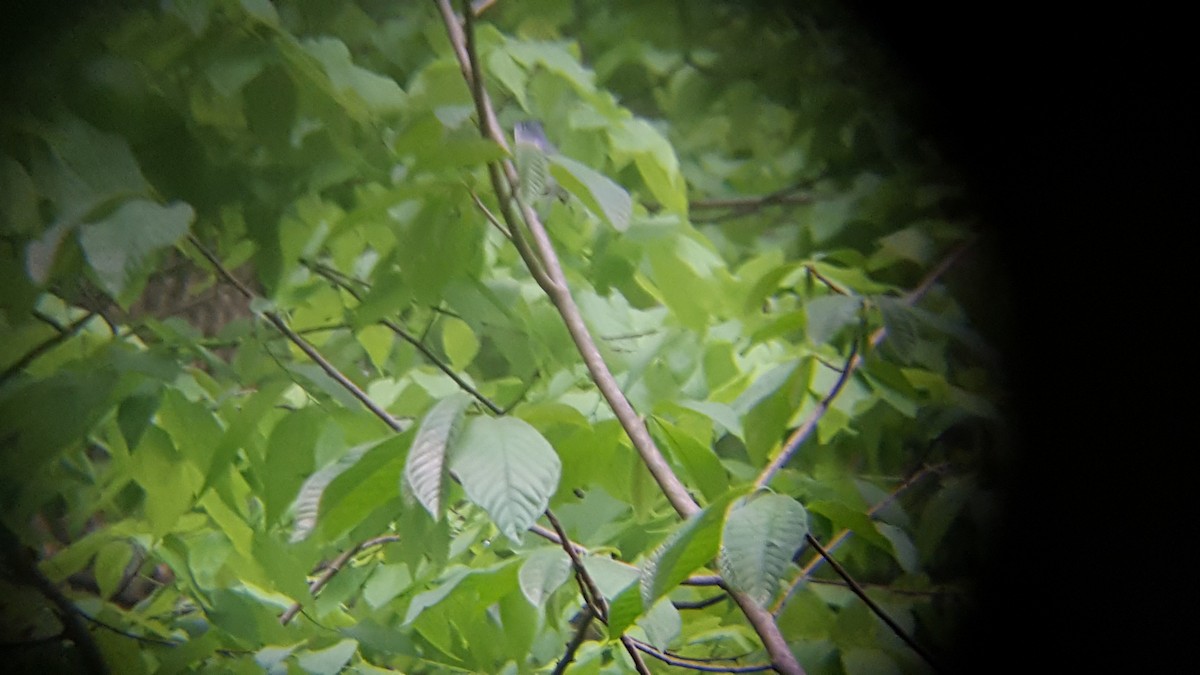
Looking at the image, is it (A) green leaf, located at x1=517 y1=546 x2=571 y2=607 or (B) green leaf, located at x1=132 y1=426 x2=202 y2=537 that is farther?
(B) green leaf, located at x1=132 y1=426 x2=202 y2=537

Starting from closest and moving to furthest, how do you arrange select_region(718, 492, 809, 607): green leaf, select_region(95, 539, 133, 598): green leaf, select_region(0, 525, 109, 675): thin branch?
select_region(718, 492, 809, 607): green leaf → select_region(0, 525, 109, 675): thin branch → select_region(95, 539, 133, 598): green leaf

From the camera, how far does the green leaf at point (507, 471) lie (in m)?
0.30

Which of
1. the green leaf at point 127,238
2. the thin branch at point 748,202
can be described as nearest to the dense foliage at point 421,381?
the green leaf at point 127,238

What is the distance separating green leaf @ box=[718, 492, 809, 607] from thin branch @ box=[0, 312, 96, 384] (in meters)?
0.40

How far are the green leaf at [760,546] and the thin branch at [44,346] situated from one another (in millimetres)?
401

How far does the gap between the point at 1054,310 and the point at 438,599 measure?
42 cm

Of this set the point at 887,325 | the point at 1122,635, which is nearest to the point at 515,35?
the point at 887,325

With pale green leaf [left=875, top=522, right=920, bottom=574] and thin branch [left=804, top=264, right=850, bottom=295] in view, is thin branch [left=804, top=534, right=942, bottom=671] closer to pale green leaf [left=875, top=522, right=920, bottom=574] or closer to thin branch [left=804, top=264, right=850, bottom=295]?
pale green leaf [left=875, top=522, right=920, bottom=574]

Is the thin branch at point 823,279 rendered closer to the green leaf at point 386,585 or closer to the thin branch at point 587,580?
the thin branch at point 587,580

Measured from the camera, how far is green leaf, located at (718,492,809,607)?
0.27m

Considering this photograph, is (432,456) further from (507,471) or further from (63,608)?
(63,608)

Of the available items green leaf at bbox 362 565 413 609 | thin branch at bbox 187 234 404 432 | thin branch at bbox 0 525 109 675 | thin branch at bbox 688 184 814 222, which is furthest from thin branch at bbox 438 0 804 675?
thin branch at bbox 688 184 814 222

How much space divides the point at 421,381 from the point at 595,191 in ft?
0.72

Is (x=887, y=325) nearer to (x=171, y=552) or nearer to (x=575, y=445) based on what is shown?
(x=575, y=445)
